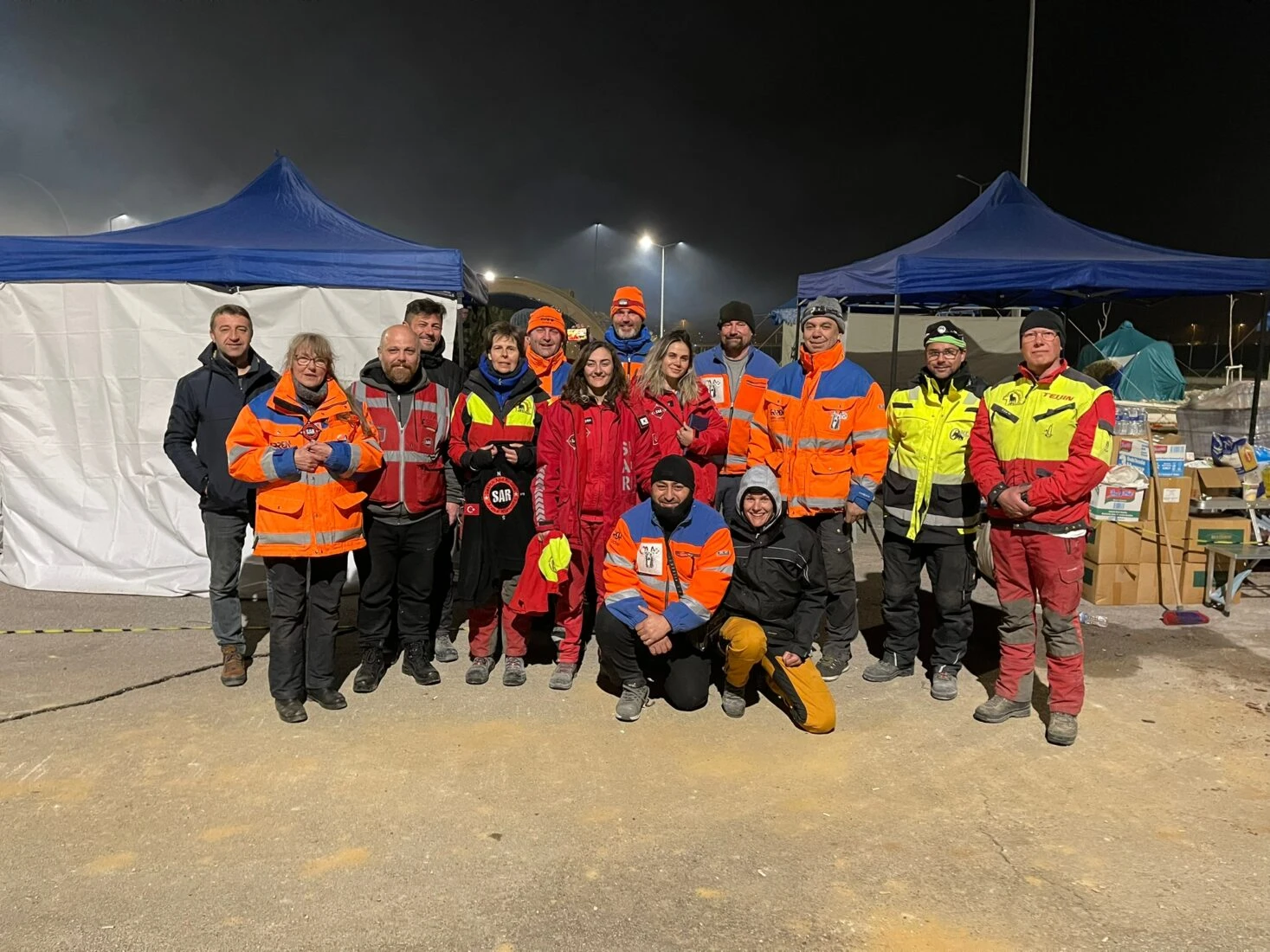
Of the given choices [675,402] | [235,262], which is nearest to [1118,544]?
[675,402]

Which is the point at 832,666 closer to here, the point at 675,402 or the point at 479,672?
the point at 675,402

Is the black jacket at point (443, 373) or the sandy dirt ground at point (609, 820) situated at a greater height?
the black jacket at point (443, 373)

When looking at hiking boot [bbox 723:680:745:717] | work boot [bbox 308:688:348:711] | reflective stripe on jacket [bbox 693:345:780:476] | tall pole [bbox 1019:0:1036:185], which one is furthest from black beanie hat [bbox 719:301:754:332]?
tall pole [bbox 1019:0:1036:185]

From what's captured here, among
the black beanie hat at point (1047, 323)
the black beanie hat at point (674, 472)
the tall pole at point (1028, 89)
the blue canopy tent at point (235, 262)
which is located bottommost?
the black beanie hat at point (674, 472)

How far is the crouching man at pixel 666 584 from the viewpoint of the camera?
385 cm

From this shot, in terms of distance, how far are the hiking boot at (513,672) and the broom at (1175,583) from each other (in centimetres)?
429

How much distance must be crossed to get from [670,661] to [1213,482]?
4.55 meters

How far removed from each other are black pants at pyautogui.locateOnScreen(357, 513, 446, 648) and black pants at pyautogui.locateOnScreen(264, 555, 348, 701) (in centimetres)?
23

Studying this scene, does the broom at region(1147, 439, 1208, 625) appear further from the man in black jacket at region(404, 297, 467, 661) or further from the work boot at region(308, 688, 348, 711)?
the work boot at region(308, 688, 348, 711)

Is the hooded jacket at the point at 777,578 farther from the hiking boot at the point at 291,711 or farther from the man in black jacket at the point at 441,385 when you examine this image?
the hiking boot at the point at 291,711

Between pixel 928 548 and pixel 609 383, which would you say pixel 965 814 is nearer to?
pixel 928 548

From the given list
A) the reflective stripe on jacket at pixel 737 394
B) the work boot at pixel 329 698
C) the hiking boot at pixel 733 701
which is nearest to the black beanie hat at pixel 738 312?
the reflective stripe on jacket at pixel 737 394

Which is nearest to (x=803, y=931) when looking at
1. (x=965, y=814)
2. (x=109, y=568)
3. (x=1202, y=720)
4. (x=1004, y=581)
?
(x=965, y=814)

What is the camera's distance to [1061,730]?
12.3 ft
